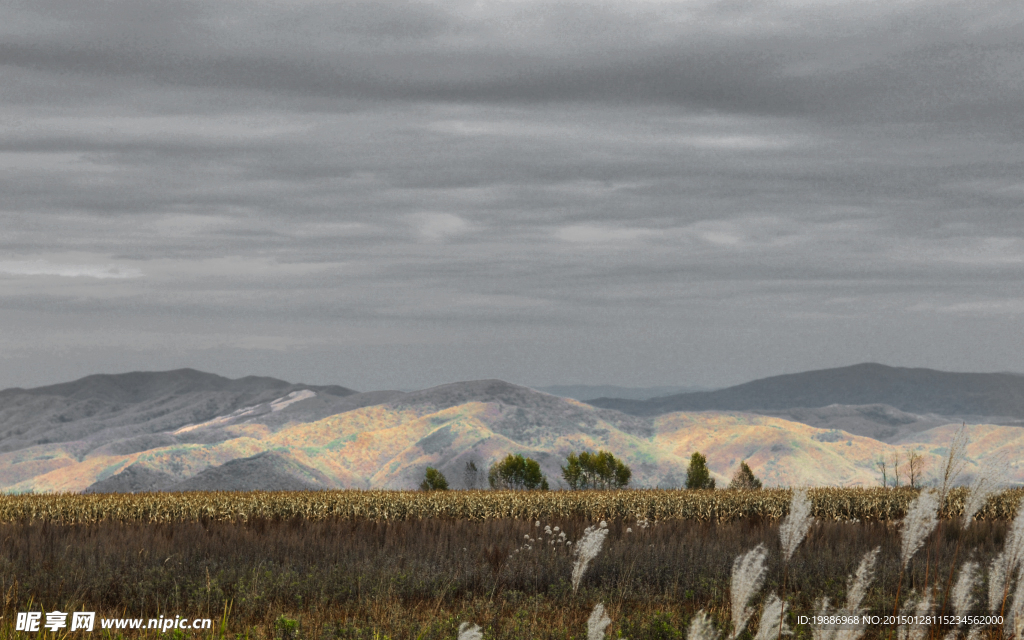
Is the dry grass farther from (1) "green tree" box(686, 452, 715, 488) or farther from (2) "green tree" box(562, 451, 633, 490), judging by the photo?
(2) "green tree" box(562, 451, 633, 490)

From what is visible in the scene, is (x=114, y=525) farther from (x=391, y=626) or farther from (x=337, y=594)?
(x=391, y=626)

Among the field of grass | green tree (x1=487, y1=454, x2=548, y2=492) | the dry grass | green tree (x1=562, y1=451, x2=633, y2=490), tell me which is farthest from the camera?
green tree (x1=487, y1=454, x2=548, y2=492)

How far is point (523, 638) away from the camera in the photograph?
511 inches

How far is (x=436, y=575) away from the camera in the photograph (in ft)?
57.7

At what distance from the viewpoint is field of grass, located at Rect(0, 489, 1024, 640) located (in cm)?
1440

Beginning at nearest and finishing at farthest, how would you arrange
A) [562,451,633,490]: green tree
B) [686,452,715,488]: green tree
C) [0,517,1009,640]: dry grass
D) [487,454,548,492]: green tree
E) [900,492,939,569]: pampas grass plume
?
[900,492,939,569]: pampas grass plume < [0,517,1009,640]: dry grass < [686,452,715,488]: green tree < [562,451,633,490]: green tree < [487,454,548,492]: green tree

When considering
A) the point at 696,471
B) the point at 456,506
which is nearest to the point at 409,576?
the point at 456,506

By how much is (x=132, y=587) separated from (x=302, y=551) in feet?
12.6

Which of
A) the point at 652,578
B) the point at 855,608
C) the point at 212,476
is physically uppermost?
the point at 855,608

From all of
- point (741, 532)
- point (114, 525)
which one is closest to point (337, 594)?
point (114, 525)

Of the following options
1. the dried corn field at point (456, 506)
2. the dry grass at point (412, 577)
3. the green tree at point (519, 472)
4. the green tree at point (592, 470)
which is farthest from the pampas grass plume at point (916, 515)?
the green tree at point (519, 472)

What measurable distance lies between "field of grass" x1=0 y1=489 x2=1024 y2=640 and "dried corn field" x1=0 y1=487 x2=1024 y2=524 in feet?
7.22

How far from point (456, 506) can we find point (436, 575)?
41.0ft

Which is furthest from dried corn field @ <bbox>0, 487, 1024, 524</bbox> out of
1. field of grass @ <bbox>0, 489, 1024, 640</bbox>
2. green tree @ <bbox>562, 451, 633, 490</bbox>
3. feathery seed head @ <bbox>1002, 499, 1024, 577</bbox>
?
green tree @ <bbox>562, 451, 633, 490</bbox>
